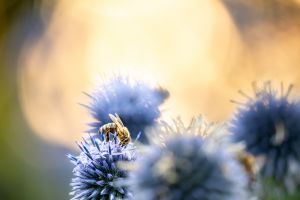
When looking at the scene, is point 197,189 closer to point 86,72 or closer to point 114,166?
point 114,166

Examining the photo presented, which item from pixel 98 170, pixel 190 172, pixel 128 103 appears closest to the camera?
pixel 190 172

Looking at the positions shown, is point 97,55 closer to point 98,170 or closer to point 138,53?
point 138,53

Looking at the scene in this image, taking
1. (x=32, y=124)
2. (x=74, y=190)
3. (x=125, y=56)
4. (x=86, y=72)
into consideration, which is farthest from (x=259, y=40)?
(x=74, y=190)

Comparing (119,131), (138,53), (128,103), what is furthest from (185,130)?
(138,53)

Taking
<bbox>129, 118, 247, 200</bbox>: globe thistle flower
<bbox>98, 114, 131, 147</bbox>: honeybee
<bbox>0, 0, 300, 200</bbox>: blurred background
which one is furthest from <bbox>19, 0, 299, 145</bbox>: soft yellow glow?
<bbox>129, 118, 247, 200</bbox>: globe thistle flower

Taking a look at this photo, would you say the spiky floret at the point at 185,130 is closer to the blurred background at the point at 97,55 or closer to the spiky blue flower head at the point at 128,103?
the spiky blue flower head at the point at 128,103

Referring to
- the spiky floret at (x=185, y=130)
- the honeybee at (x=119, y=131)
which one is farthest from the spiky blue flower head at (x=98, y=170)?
the spiky floret at (x=185, y=130)

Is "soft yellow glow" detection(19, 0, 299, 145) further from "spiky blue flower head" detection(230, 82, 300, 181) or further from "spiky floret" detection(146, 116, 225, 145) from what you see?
"spiky floret" detection(146, 116, 225, 145)
